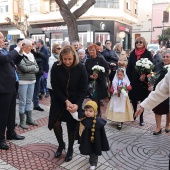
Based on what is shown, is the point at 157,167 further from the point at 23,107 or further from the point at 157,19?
the point at 157,19

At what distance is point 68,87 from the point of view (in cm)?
356

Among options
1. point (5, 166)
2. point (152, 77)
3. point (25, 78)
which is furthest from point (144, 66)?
point (5, 166)

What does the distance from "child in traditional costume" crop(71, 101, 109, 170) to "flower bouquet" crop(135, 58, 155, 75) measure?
221cm

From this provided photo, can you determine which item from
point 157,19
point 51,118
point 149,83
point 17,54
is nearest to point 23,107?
point 17,54

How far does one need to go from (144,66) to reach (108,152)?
2.13 m

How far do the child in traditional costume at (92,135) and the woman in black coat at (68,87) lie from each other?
211mm

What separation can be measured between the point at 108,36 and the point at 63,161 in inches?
924

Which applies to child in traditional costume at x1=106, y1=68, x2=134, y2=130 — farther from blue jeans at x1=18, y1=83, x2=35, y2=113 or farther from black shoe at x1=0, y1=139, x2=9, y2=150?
black shoe at x1=0, y1=139, x2=9, y2=150

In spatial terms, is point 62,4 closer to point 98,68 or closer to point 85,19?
point 98,68

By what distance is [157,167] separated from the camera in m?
3.69

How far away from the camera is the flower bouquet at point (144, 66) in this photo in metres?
5.19

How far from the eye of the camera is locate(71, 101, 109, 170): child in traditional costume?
3.40 meters

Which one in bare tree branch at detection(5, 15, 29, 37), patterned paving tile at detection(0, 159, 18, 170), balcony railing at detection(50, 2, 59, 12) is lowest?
patterned paving tile at detection(0, 159, 18, 170)

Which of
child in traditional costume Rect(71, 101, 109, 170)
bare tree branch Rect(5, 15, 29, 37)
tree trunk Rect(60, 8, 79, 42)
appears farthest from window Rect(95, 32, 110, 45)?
child in traditional costume Rect(71, 101, 109, 170)
